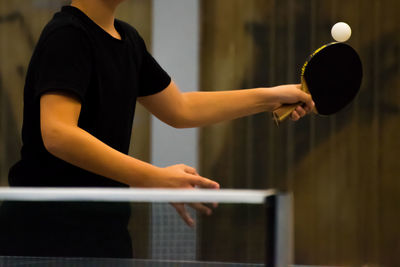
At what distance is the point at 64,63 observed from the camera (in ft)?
3.76

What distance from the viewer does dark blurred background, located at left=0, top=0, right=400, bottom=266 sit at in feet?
13.1

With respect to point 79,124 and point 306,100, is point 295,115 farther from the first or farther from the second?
point 79,124

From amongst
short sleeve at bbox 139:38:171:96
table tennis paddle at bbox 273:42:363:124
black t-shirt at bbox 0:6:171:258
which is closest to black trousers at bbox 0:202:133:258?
black t-shirt at bbox 0:6:171:258

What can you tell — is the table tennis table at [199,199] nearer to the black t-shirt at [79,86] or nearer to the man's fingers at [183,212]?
the man's fingers at [183,212]

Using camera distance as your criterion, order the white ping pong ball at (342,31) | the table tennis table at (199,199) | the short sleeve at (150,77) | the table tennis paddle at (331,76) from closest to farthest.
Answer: the table tennis table at (199,199)
the short sleeve at (150,77)
the table tennis paddle at (331,76)
the white ping pong ball at (342,31)

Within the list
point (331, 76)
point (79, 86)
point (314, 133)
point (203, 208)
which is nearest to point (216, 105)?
point (331, 76)

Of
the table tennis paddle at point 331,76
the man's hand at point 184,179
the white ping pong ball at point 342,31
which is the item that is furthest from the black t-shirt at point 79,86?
the white ping pong ball at point 342,31

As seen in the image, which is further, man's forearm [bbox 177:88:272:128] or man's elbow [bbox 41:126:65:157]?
man's forearm [bbox 177:88:272:128]

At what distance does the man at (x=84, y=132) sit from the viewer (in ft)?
2.89

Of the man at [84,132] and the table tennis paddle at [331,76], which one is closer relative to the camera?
the man at [84,132]

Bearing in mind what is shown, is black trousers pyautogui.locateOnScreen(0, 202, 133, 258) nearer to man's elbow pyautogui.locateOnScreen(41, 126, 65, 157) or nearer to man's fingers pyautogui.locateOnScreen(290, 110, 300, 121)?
man's elbow pyautogui.locateOnScreen(41, 126, 65, 157)

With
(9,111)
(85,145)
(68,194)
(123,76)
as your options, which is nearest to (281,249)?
(68,194)

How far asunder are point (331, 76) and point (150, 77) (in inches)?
23.3

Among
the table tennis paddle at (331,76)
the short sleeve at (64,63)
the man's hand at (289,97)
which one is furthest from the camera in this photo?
the table tennis paddle at (331,76)
